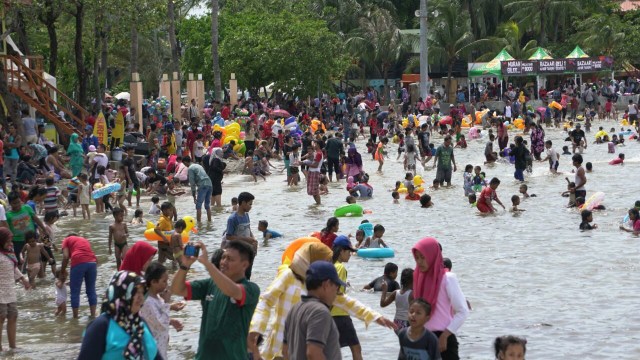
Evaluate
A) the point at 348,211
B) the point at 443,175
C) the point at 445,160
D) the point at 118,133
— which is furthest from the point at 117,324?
the point at 118,133

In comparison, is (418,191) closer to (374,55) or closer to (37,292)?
(37,292)

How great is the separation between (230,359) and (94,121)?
2530cm

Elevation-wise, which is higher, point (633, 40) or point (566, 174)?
point (633, 40)

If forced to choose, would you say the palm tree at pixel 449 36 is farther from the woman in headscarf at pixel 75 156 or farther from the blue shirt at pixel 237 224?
the blue shirt at pixel 237 224

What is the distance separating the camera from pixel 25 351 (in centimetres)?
1209

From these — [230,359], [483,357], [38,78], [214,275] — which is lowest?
[483,357]

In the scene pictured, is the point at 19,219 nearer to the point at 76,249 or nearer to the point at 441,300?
the point at 76,249

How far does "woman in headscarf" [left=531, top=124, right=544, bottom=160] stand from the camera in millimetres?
31958

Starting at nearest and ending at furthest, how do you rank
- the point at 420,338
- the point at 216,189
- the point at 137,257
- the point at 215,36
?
the point at 420,338
the point at 137,257
the point at 216,189
the point at 215,36

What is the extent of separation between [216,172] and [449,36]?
3521 cm

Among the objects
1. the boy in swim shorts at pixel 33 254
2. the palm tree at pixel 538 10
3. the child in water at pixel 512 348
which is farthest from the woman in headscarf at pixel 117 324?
the palm tree at pixel 538 10

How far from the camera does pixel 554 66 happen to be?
168ft

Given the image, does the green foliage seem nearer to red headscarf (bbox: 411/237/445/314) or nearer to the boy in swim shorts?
the boy in swim shorts

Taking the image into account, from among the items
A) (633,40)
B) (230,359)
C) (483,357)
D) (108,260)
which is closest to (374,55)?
(633,40)
